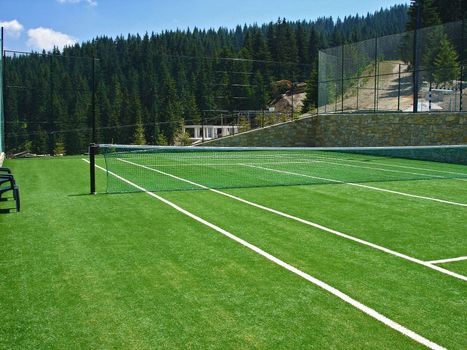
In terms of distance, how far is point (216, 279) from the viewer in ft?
20.0

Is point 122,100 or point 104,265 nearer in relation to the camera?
point 104,265

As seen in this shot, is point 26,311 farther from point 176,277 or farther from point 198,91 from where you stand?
point 198,91

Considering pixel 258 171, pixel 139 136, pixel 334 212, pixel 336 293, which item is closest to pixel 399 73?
pixel 258 171

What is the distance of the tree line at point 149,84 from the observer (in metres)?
37.2

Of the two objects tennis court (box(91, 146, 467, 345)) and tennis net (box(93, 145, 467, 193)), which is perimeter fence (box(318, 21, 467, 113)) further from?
tennis court (box(91, 146, 467, 345))

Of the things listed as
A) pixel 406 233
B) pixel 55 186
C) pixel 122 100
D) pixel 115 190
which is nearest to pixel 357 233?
pixel 406 233

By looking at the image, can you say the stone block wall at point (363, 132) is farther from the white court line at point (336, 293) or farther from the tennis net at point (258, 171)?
the white court line at point (336, 293)

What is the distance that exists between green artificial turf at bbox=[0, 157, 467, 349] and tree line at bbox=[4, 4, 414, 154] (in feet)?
38.4

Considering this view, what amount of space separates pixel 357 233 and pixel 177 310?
173 inches

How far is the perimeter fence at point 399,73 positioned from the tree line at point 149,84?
15.7 m

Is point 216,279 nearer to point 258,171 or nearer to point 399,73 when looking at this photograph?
point 258,171

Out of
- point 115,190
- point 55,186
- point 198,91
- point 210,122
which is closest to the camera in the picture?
point 115,190

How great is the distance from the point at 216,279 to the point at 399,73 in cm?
2607

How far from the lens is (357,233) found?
28.1 feet
